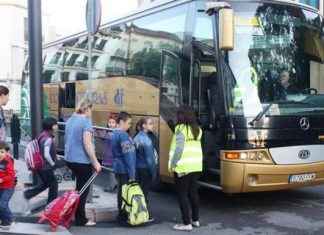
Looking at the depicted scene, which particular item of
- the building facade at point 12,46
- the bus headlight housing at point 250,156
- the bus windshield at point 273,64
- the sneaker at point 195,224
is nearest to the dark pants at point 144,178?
the sneaker at point 195,224

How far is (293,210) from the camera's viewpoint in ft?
25.7

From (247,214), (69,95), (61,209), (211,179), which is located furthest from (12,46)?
(61,209)

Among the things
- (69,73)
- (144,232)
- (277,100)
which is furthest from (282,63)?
(69,73)

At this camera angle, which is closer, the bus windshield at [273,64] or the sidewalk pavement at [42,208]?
the sidewalk pavement at [42,208]

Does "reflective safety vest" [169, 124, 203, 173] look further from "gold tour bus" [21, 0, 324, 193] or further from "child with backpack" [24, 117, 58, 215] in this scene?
"child with backpack" [24, 117, 58, 215]

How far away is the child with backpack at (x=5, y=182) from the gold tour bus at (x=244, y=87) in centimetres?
286

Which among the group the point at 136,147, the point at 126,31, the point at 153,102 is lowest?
the point at 136,147

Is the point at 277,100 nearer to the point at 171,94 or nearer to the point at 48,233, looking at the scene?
the point at 171,94

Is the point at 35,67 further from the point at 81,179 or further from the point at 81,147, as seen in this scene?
the point at 81,179

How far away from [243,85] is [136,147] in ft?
5.81

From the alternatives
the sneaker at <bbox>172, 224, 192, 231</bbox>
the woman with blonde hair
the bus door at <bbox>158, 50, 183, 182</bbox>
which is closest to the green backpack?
the sneaker at <bbox>172, 224, 192, 231</bbox>

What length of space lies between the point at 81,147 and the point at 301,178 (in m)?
3.28

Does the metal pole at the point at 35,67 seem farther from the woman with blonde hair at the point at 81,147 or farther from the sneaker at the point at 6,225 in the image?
the sneaker at the point at 6,225

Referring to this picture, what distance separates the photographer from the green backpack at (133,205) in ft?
22.0
